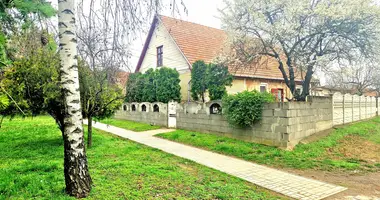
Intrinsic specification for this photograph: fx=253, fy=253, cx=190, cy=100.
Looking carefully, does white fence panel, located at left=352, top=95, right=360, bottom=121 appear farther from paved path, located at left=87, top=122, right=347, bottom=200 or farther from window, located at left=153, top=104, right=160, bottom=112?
window, located at left=153, top=104, right=160, bottom=112

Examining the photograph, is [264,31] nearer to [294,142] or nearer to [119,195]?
[294,142]

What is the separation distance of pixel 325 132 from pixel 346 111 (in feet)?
10.4

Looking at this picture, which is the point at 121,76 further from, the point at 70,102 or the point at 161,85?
the point at 70,102

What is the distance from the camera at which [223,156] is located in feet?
26.0

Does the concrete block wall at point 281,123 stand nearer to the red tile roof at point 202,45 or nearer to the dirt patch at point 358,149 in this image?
the dirt patch at point 358,149

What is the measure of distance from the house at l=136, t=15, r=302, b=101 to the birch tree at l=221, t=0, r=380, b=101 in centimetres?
434

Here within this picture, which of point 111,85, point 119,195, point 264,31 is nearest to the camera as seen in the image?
point 119,195

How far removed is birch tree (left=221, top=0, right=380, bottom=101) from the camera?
30.9 feet

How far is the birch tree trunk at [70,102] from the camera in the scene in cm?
369

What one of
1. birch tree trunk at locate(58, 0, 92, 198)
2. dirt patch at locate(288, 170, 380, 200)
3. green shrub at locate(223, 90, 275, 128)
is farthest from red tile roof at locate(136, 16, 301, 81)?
birch tree trunk at locate(58, 0, 92, 198)

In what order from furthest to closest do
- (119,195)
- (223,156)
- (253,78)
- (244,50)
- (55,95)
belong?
(253,78)
(244,50)
(223,156)
(55,95)
(119,195)

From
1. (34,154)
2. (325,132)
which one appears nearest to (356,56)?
(325,132)

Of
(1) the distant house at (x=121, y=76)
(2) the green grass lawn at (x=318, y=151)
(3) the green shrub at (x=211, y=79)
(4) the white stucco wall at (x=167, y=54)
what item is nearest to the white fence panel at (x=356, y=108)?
(2) the green grass lawn at (x=318, y=151)

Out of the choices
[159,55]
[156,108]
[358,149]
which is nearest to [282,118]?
[358,149]
